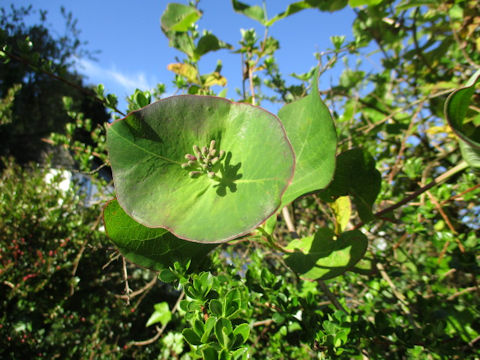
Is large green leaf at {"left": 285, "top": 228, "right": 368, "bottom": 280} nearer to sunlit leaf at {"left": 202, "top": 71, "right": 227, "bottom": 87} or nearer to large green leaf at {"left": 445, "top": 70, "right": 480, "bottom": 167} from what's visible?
large green leaf at {"left": 445, "top": 70, "right": 480, "bottom": 167}

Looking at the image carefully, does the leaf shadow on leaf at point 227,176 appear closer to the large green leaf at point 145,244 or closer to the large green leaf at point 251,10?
the large green leaf at point 145,244

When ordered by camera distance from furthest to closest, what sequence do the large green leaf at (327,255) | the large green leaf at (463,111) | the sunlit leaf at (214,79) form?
1. the sunlit leaf at (214,79)
2. the large green leaf at (327,255)
3. the large green leaf at (463,111)

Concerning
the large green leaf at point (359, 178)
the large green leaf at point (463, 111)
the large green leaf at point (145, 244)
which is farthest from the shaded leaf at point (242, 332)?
the large green leaf at point (463, 111)

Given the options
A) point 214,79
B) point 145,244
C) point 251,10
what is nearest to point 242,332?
point 145,244

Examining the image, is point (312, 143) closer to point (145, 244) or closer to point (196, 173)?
point (196, 173)

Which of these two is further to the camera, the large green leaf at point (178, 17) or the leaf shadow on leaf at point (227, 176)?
the large green leaf at point (178, 17)

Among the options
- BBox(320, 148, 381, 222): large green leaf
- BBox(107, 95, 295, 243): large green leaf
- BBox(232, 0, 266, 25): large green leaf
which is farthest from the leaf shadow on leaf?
BBox(232, 0, 266, 25): large green leaf

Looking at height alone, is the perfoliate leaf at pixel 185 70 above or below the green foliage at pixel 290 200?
above

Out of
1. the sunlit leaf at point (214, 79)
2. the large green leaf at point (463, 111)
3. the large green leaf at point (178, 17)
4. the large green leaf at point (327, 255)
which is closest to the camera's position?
the large green leaf at point (463, 111)

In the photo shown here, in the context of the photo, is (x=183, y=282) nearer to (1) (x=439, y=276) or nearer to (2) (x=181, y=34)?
(2) (x=181, y=34)
